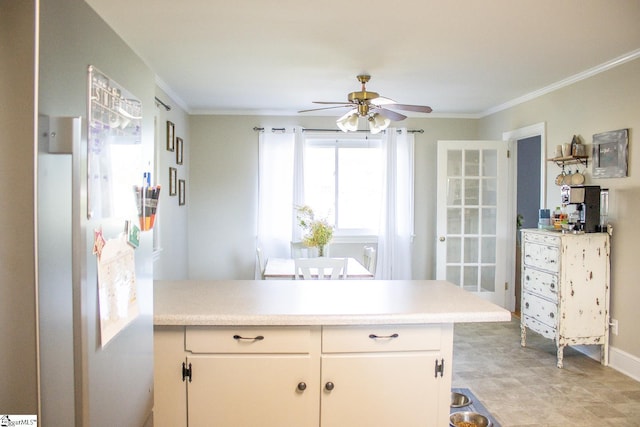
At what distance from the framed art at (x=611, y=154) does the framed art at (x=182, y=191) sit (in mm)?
4087

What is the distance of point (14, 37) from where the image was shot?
0.69 m

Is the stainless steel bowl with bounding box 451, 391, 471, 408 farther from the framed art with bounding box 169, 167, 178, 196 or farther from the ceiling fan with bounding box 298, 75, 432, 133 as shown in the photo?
the framed art with bounding box 169, 167, 178, 196

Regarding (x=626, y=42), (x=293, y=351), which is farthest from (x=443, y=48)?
(x=293, y=351)

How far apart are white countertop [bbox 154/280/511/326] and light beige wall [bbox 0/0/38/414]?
0.92 meters

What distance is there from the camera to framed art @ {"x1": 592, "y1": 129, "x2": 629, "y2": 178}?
3324 millimetres

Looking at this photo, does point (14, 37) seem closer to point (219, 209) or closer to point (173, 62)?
point (173, 62)

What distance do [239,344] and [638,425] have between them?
7.94ft

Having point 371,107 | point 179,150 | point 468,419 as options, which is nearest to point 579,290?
point 468,419

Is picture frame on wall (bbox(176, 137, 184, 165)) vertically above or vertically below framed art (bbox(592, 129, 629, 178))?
above

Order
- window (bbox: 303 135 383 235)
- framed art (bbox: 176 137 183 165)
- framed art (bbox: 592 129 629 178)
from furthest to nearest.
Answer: window (bbox: 303 135 383 235) → framed art (bbox: 176 137 183 165) → framed art (bbox: 592 129 629 178)

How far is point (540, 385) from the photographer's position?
313 centimetres

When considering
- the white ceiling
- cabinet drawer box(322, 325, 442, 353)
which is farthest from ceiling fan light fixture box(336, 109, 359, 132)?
cabinet drawer box(322, 325, 442, 353)

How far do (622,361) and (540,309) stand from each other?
642 millimetres

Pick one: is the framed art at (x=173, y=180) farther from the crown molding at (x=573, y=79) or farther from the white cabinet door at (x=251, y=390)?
the crown molding at (x=573, y=79)
